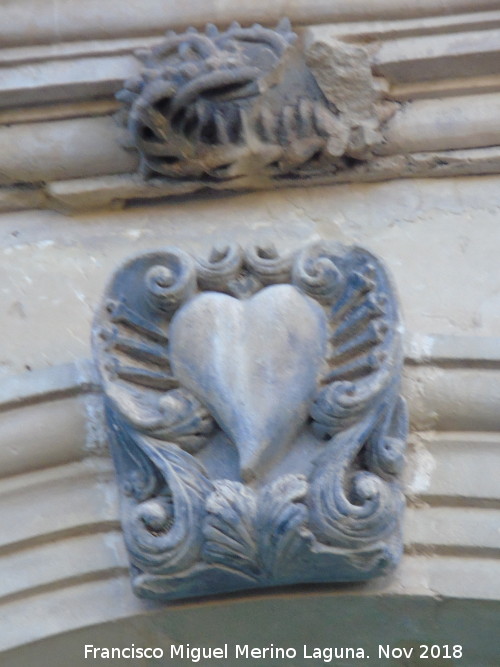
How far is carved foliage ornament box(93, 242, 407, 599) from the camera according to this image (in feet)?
5.21

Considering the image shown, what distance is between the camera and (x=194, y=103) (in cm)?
189

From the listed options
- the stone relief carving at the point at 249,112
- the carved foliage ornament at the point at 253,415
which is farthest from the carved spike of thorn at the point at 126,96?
the carved foliage ornament at the point at 253,415

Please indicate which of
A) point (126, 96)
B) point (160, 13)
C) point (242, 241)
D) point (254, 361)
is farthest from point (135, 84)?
point (254, 361)

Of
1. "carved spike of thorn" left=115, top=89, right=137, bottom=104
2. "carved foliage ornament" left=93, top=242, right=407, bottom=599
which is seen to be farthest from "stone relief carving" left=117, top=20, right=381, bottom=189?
"carved foliage ornament" left=93, top=242, right=407, bottom=599

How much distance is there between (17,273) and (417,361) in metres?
0.67

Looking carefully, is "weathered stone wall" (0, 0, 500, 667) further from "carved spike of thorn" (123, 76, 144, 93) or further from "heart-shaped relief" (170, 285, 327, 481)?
"heart-shaped relief" (170, 285, 327, 481)

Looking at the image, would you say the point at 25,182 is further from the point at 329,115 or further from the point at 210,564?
the point at 210,564

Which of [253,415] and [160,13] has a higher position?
[160,13]

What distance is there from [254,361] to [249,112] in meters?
0.46

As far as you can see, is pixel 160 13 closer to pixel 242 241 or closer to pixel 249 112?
pixel 249 112

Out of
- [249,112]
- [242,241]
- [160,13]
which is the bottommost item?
[242,241]

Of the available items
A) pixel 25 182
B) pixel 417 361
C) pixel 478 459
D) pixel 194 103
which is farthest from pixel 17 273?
pixel 478 459

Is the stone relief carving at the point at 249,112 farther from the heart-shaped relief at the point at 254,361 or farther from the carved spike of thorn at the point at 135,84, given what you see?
the heart-shaped relief at the point at 254,361

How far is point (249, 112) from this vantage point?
1923mm
